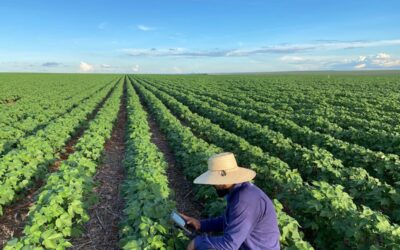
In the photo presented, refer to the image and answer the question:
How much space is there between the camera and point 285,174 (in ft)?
23.5

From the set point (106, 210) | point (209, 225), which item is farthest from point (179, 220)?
point (106, 210)

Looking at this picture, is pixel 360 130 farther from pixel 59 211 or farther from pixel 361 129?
pixel 59 211

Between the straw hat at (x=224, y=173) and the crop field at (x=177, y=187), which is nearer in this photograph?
the straw hat at (x=224, y=173)

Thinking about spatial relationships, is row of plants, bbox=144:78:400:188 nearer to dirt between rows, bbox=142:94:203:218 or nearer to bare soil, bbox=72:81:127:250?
dirt between rows, bbox=142:94:203:218

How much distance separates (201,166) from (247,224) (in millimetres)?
4402

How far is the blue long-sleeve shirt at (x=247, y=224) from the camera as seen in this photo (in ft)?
12.3

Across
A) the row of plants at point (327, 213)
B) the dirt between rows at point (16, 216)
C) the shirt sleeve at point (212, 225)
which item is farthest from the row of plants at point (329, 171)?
the dirt between rows at point (16, 216)

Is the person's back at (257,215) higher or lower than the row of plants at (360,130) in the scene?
higher

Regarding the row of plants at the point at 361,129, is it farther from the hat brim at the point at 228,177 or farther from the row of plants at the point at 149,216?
the hat brim at the point at 228,177

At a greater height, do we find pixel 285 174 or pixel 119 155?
pixel 285 174

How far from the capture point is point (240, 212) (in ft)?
12.2

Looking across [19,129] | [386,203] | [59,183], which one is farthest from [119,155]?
[386,203]

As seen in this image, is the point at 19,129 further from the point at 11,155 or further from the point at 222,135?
the point at 222,135

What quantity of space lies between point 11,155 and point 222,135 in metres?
5.88
